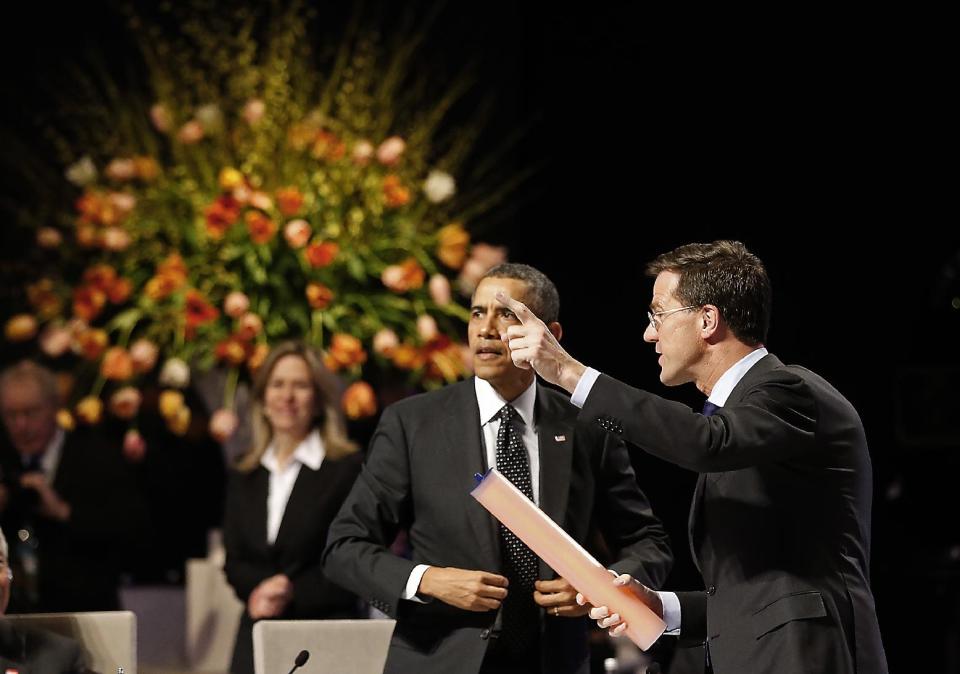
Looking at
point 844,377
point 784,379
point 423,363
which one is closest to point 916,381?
point 844,377

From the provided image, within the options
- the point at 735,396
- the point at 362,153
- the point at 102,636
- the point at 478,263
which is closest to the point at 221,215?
the point at 362,153

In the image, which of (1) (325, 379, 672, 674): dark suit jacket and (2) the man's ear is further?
(1) (325, 379, 672, 674): dark suit jacket

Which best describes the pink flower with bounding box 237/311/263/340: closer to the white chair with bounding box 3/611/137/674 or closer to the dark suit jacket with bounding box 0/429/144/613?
the dark suit jacket with bounding box 0/429/144/613

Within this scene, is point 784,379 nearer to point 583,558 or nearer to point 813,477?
point 813,477

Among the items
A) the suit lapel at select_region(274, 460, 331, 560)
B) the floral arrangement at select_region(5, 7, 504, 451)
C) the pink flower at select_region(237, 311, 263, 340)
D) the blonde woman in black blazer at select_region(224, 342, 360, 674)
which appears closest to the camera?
the blonde woman in black blazer at select_region(224, 342, 360, 674)

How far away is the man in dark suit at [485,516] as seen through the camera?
261 centimetres

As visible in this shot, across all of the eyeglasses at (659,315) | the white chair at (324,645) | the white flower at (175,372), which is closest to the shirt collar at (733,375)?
the eyeglasses at (659,315)

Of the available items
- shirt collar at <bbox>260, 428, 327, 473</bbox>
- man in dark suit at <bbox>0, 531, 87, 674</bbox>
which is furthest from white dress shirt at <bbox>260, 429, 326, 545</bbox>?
man in dark suit at <bbox>0, 531, 87, 674</bbox>

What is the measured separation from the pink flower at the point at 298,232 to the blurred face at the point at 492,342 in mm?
1285

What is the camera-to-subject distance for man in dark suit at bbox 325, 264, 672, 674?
2605 mm

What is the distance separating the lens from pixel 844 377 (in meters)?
5.21

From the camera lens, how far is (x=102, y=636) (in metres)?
2.77

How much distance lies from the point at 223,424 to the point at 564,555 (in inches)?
83.6

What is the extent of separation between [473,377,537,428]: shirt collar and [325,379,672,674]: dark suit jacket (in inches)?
0.7
